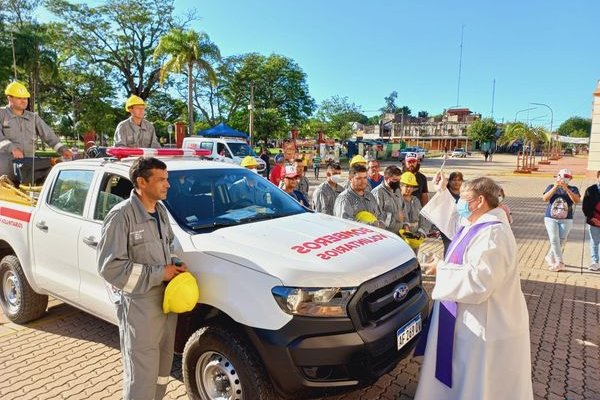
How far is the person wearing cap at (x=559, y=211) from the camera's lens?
6.57 m

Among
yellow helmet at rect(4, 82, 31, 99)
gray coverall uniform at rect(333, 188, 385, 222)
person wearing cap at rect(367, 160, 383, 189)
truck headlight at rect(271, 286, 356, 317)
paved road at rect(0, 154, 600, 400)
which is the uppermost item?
yellow helmet at rect(4, 82, 31, 99)

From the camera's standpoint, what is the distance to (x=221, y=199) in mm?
3520

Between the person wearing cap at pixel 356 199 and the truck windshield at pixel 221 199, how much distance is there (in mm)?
862

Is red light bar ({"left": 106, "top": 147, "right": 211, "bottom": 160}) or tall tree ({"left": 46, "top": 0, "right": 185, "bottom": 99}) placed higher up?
tall tree ({"left": 46, "top": 0, "right": 185, "bottom": 99})

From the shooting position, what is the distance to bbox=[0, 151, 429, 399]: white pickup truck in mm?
2416

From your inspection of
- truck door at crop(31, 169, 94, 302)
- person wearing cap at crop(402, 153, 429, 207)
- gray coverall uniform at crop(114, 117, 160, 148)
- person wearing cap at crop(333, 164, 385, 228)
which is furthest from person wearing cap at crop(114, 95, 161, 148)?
person wearing cap at crop(402, 153, 429, 207)

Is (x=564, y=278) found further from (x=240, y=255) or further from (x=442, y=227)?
(x=240, y=255)

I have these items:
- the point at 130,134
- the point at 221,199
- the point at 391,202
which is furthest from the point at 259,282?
the point at 130,134

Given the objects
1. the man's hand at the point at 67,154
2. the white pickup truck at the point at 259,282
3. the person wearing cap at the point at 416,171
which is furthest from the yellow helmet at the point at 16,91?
the person wearing cap at the point at 416,171

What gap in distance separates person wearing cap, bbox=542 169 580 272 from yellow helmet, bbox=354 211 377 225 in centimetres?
388

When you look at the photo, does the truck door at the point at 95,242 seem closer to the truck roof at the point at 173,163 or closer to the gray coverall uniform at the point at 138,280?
the truck roof at the point at 173,163

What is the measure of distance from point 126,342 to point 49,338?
234 centimetres

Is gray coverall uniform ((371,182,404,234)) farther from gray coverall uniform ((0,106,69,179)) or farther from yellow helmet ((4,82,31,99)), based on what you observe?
yellow helmet ((4,82,31,99))

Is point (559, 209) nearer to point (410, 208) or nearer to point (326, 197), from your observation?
point (410, 208)
